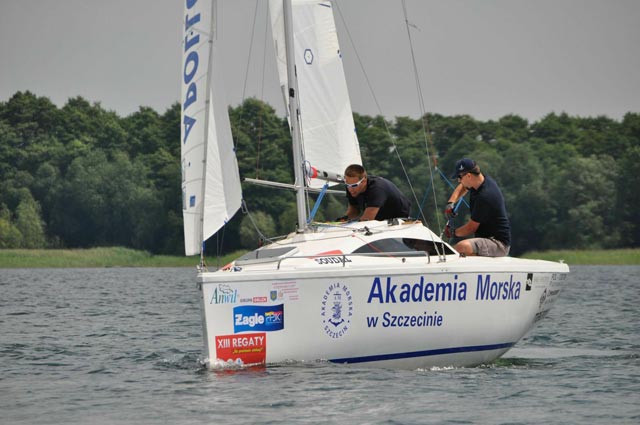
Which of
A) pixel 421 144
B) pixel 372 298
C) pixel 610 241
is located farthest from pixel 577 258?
pixel 372 298

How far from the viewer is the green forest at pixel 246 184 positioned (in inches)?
3113

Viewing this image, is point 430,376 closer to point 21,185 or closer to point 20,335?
point 20,335

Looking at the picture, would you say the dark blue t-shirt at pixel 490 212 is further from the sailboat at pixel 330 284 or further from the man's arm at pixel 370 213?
the man's arm at pixel 370 213

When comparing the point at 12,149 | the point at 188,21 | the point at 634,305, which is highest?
the point at 12,149

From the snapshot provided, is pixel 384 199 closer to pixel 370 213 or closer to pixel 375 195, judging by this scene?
pixel 375 195

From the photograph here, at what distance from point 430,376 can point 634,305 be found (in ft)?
49.6

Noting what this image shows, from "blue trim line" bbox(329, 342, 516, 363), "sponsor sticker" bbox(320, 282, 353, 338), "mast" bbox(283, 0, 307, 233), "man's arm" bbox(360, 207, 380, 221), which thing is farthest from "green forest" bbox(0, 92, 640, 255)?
"sponsor sticker" bbox(320, 282, 353, 338)

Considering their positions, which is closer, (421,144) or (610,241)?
(610,241)

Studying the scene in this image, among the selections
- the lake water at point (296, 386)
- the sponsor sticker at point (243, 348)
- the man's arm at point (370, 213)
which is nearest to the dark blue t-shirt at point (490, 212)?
the man's arm at point (370, 213)

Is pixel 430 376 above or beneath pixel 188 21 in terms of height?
beneath

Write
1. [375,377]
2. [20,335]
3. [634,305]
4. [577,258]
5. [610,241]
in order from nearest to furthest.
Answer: [375,377], [20,335], [634,305], [577,258], [610,241]

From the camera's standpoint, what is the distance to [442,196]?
3145 inches

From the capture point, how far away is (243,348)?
12.7 metres

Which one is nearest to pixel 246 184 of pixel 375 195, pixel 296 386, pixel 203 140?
pixel 375 195
